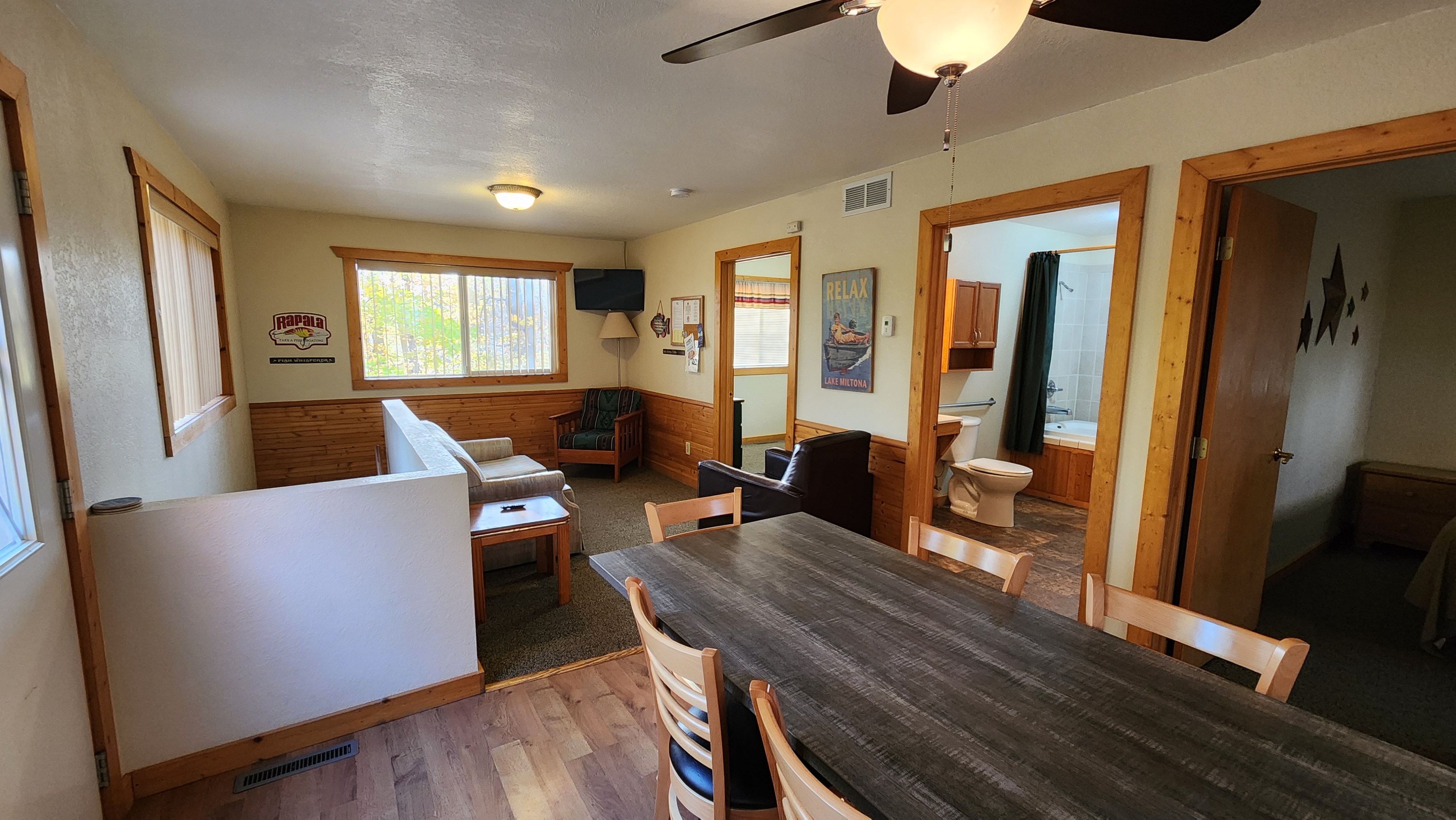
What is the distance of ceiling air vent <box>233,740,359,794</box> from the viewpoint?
1855 millimetres

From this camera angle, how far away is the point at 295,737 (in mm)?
1979

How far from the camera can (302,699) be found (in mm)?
1985

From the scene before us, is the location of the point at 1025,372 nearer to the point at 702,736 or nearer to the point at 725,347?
the point at 725,347

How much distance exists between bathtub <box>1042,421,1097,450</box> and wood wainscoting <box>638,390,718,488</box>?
296cm

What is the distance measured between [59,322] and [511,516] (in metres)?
1.78

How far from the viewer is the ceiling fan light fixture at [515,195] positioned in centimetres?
384

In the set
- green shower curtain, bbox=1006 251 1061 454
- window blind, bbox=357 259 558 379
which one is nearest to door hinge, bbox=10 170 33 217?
window blind, bbox=357 259 558 379

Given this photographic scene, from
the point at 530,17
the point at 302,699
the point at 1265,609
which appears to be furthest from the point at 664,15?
the point at 1265,609

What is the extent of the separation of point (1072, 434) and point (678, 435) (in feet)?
11.8

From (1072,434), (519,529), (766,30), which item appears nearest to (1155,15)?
(766,30)

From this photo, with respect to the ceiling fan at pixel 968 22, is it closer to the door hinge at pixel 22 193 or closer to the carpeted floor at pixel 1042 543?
the door hinge at pixel 22 193

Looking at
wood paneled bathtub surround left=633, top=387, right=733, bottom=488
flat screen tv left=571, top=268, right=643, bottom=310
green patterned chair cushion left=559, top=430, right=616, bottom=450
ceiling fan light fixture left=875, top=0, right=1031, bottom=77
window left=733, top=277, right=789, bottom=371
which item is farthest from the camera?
window left=733, top=277, right=789, bottom=371

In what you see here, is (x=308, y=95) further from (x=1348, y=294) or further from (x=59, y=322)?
(x=1348, y=294)

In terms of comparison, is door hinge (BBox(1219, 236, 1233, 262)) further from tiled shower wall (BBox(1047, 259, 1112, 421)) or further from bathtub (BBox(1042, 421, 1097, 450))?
tiled shower wall (BBox(1047, 259, 1112, 421))
